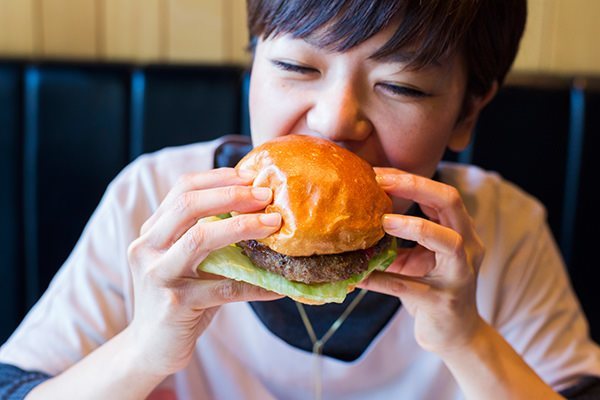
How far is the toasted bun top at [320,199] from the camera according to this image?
3.04 ft

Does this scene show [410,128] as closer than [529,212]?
Yes

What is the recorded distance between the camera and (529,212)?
5.77 feet

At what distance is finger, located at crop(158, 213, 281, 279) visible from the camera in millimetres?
916

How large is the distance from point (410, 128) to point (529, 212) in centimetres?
70

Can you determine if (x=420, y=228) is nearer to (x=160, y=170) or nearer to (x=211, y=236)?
(x=211, y=236)

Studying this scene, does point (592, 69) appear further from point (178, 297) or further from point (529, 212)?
point (178, 297)

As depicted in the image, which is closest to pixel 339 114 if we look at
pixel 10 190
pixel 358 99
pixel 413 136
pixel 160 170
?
pixel 358 99

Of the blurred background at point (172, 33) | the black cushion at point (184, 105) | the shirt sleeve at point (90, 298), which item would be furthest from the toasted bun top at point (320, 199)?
the blurred background at point (172, 33)

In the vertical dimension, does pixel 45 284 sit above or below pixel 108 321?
below

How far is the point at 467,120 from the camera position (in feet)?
4.70

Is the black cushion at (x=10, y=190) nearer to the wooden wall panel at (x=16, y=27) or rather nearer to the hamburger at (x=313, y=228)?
the wooden wall panel at (x=16, y=27)

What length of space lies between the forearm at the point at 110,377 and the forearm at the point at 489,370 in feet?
1.72

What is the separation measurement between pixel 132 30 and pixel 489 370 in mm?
1681

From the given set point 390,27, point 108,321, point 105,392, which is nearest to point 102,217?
point 108,321
